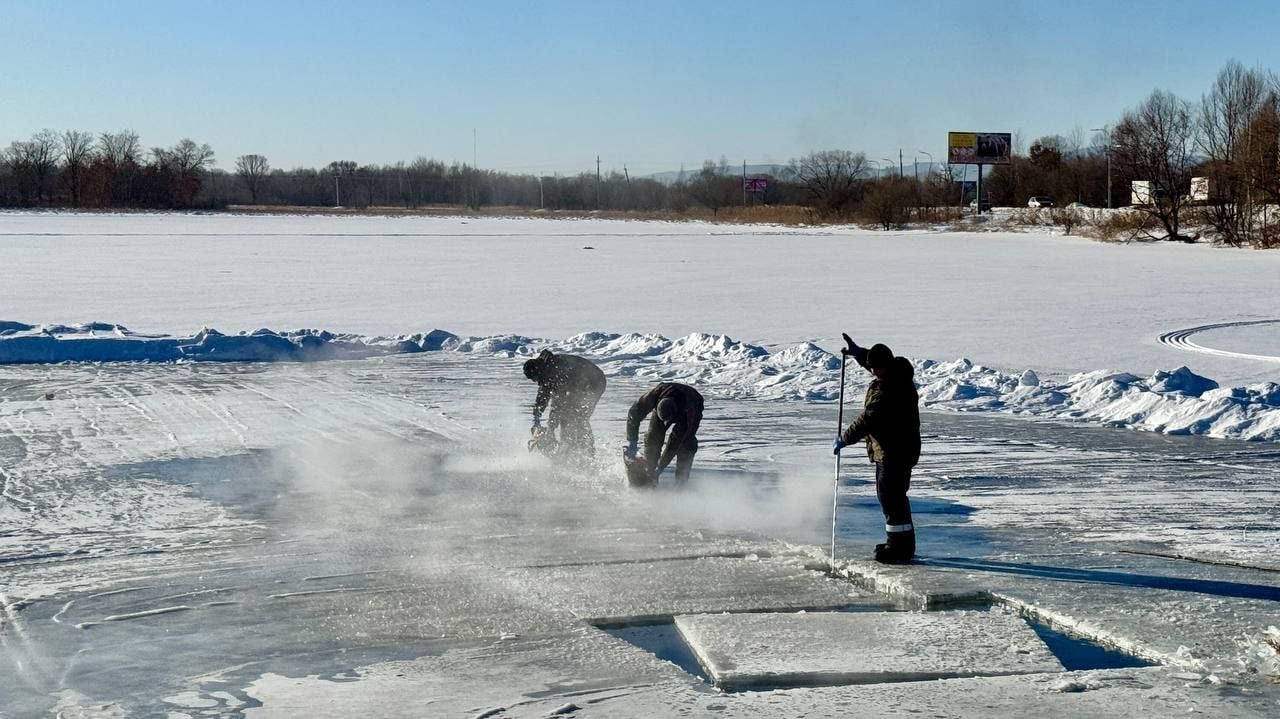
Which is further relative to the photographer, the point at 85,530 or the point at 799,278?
the point at 799,278

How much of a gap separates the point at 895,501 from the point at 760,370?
9.03m

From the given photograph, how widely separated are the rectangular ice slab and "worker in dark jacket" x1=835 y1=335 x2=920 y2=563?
0.93 metres

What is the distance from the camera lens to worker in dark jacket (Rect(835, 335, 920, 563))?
24.7 ft

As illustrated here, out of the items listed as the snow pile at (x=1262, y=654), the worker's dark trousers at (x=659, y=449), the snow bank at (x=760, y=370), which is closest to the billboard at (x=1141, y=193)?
the snow bank at (x=760, y=370)

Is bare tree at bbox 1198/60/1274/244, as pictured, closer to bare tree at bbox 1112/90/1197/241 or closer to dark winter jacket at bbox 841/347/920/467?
bare tree at bbox 1112/90/1197/241

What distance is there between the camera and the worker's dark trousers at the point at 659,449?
955cm

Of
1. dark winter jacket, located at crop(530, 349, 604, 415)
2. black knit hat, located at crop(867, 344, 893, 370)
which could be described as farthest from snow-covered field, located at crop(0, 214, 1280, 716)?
black knit hat, located at crop(867, 344, 893, 370)

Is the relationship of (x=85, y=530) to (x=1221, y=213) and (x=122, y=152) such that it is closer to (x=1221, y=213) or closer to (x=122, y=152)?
(x=1221, y=213)

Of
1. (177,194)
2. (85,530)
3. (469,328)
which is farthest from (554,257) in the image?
(177,194)

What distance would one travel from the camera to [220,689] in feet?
18.3

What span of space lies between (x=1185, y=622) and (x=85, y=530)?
6.47 meters

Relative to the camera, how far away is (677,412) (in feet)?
30.7

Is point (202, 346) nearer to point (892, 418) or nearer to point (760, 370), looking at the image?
point (760, 370)

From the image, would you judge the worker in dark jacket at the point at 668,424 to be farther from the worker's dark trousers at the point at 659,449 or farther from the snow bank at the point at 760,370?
the snow bank at the point at 760,370
